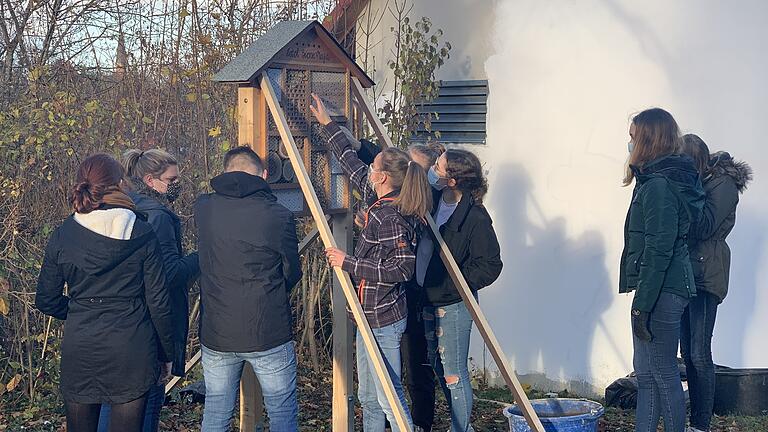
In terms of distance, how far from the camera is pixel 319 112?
5.45 meters

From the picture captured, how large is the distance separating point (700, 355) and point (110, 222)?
12.0 feet

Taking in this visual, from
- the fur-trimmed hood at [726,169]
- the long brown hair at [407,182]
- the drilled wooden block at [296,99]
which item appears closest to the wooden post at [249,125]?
the drilled wooden block at [296,99]

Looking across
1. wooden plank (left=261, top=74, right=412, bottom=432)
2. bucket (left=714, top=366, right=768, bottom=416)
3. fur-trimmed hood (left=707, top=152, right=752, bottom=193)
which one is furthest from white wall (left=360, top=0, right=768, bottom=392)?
wooden plank (left=261, top=74, right=412, bottom=432)

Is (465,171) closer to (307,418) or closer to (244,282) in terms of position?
(244,282)

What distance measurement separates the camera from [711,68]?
7039 mm

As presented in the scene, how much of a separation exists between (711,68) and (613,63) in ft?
2.27

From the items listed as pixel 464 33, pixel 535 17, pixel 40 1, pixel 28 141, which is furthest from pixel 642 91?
pixel 40 1

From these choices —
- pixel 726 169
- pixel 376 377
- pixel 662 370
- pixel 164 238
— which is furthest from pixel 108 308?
pixel 726 169

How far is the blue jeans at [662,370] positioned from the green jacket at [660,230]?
11cm

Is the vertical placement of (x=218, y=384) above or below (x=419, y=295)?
below

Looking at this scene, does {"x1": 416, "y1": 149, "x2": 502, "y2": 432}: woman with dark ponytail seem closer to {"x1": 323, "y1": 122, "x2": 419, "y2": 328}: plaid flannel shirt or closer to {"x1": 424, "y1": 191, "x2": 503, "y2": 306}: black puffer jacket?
{"x1": 424, "y1": 191, "x2": 503, "y2": 306}: black puffer jacket

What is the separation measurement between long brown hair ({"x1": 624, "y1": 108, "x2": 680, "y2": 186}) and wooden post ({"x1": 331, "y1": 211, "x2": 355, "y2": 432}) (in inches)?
66.9

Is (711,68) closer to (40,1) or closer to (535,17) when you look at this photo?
(535,17)

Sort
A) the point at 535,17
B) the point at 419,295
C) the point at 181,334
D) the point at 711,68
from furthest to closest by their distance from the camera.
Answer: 1. the point at 535,17
2. the point at 711,68
3. the point at 419,295
4. the point at 181,334
